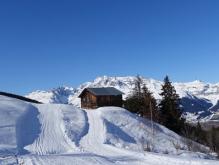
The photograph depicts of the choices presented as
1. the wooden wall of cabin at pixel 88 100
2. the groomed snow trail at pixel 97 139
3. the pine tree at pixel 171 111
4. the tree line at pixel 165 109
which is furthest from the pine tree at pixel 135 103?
the groomed snow trail at pixel 97 139

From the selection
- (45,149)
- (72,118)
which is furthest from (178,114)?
(45,149)

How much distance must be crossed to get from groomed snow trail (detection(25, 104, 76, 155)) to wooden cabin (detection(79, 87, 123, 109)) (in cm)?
2807

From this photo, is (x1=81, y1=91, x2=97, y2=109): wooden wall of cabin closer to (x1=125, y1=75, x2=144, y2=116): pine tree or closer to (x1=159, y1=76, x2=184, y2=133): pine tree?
(x1=125, y1=75, x2=144, y2=116): pine tree

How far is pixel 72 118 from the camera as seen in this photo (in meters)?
41.7

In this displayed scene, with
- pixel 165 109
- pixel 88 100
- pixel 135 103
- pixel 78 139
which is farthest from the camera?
pixel 88 100

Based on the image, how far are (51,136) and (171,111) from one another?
3402 cm

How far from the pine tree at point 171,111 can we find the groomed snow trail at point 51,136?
75.1 feet

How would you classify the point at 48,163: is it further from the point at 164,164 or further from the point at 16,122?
the point at 16,122

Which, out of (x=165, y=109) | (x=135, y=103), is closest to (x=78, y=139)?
(x=165, y=109)

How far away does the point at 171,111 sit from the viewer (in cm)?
6384

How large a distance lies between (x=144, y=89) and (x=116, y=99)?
6.74m

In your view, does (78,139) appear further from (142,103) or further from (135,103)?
(135,103)

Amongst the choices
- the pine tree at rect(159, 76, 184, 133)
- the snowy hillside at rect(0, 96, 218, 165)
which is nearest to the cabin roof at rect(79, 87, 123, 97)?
the pine tree at rect(159, 76, 184, 133)

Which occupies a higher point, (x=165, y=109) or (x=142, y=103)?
(x=142, y=103)
